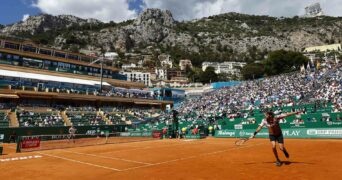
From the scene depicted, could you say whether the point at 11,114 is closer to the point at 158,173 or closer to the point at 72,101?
the point at 72,101

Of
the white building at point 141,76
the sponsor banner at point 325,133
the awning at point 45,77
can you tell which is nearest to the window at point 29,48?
the awning at point 45,77

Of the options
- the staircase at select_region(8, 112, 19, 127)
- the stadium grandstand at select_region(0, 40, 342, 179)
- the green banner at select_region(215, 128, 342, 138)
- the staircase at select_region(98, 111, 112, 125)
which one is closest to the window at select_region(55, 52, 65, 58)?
the stadium grandstand at select_region(0, 40, 342, 179)

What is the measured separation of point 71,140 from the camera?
42.2 m

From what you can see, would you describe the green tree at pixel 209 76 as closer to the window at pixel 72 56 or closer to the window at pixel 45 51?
the window at pixel 72 56

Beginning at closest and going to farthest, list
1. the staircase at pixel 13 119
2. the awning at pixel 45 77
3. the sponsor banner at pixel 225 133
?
the sponsor banner at pixel 225 133 < the staircase at pixel 13 119 < the awning at pixel 45 77

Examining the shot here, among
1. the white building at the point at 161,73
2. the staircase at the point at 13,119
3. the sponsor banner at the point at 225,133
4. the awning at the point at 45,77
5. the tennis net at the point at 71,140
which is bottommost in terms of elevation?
the tennis net at the point at 71,140

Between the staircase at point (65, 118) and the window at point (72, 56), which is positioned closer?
the staircase at point (65, 118)

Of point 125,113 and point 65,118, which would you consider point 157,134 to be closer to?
point 65,118

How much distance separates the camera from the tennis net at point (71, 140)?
29.2 m

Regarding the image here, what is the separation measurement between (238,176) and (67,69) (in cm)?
6662

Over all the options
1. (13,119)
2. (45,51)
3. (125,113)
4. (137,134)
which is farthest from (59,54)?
(137,134)

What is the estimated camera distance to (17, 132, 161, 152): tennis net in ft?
95.8

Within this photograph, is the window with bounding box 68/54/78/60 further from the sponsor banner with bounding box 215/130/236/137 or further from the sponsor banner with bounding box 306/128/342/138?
the sponsor banner with bounding box 306/128/342/138

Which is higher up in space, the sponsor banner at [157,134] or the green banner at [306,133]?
the green banner at [306,133]
